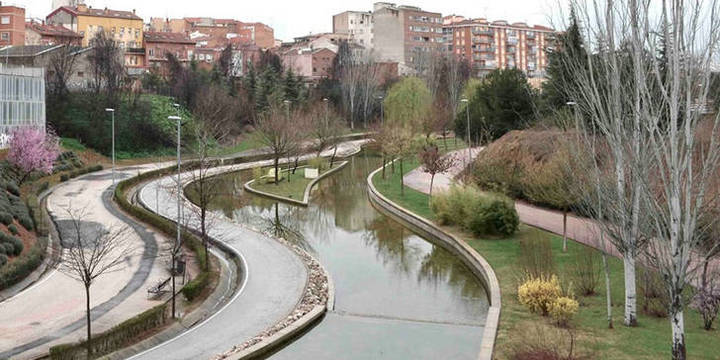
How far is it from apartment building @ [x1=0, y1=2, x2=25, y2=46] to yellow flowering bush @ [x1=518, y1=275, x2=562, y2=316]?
233 feet

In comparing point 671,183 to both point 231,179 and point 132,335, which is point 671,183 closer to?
point 132,335

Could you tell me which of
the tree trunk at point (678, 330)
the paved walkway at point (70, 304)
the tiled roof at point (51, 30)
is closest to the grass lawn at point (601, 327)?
the tree trunk at point (678, 330)

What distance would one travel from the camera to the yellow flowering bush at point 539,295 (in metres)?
16.5

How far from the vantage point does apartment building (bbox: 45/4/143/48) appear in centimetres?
9069

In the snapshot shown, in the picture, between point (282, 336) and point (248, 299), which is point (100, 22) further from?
point (282, 336)

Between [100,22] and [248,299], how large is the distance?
81.3 m

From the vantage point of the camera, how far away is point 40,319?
703 inches

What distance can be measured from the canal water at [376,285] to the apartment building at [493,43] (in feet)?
272

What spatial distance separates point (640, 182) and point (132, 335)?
10972 mm

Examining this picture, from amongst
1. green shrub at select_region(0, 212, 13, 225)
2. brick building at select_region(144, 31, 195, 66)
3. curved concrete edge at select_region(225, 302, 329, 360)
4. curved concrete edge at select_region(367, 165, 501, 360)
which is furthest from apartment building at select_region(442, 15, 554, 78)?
curved concrete edge at select_region(225, 302, 329, 360)

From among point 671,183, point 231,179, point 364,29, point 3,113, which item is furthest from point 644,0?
point 364,29

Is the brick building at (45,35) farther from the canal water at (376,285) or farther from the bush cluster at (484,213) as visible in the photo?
the bush cluster at (484,213)

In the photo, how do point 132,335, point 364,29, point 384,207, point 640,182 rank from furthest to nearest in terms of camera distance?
point 364,29
point 384,207
point 132,335
point 640,182

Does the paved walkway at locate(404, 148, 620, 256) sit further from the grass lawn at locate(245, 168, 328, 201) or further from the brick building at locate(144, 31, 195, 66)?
the brick building at locate(144, 31, 195, 66)
